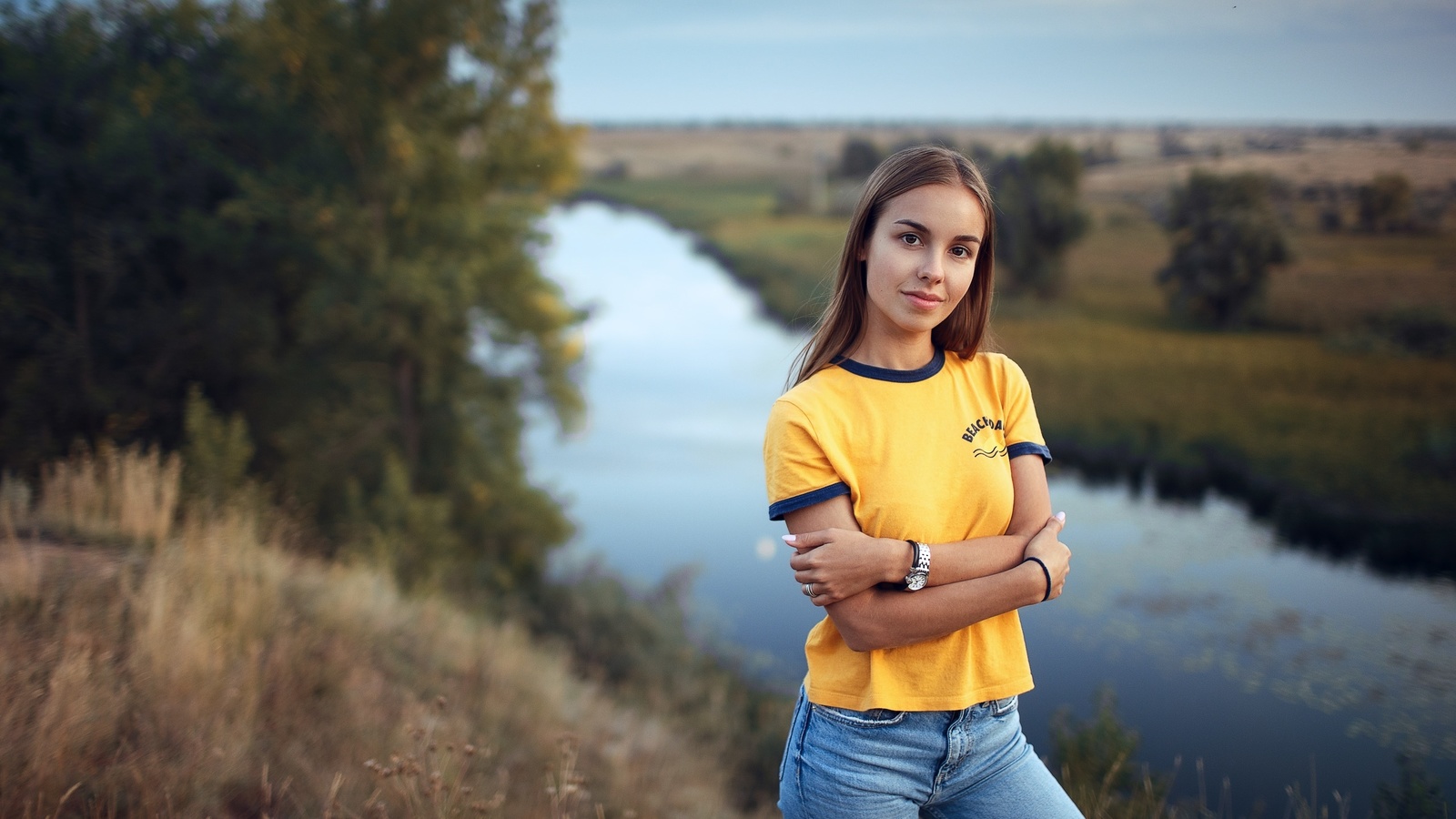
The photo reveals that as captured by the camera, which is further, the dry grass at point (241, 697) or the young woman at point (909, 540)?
the dry grass at point (241, 697)

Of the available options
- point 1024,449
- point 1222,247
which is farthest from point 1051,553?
point 1222,247

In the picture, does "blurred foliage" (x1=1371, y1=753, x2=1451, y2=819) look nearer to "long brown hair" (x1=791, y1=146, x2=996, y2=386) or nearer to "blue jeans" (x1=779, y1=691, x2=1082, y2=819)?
"blue jeans" (x1=779, y1=691, x2=1082, y2=819)

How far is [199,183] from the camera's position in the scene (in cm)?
1634

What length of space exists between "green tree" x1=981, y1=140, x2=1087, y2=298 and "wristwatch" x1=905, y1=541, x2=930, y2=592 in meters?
36.5

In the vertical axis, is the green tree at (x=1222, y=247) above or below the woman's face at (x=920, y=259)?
above

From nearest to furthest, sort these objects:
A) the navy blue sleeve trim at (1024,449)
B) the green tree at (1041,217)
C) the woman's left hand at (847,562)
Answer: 1. the woman's left hand at (847,562)
2. the navy blue sleeve trim at (1024,449)
3. the green tree at (1041,217)

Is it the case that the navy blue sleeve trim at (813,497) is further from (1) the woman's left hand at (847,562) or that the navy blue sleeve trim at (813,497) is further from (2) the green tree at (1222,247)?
(2) the green tree at (1222,247)

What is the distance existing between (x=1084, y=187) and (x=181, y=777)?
40619mm

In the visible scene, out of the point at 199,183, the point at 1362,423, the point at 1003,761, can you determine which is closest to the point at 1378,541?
the point at 1362,423

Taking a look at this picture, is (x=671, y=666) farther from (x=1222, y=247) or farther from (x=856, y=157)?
→ (x=856, y=157)

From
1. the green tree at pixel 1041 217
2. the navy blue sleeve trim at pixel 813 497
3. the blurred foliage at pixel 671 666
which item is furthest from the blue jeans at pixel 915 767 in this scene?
the green tree at pixel 1041 217

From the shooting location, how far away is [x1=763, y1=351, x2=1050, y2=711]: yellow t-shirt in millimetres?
1589

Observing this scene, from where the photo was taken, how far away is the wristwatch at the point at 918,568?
62.8 inches

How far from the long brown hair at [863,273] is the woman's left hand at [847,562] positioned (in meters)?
0.35
